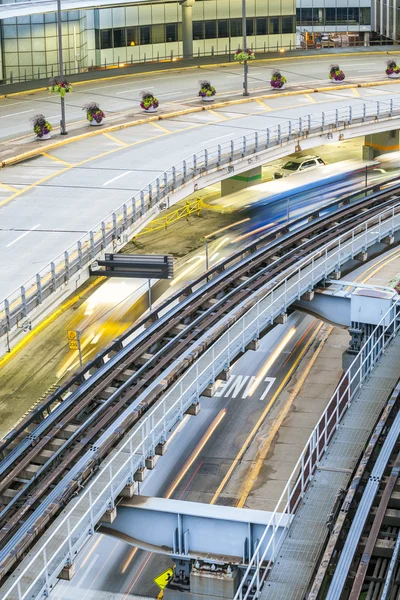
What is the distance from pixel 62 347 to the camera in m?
49.1

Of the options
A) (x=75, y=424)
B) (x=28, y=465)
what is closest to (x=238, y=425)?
(x=75, y=424)

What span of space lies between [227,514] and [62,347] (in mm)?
21470

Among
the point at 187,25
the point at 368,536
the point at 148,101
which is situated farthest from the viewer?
the point at 187,25

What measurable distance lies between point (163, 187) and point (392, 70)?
104 ft

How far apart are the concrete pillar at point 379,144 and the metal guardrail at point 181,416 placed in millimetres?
25938

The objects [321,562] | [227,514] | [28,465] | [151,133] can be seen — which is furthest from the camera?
[151,133]

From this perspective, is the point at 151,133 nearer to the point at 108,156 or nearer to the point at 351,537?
the point at 108,156

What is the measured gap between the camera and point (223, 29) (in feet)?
295

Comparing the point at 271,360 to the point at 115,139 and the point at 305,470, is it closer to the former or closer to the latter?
the point at 305,470

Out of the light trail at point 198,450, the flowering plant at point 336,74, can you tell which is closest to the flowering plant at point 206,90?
the flowering plant at point 336,74

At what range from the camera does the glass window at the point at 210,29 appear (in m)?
89.2

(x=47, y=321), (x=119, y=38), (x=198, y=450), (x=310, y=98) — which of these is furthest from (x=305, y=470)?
(x=119, y=38)

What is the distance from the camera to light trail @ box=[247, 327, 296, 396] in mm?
46000

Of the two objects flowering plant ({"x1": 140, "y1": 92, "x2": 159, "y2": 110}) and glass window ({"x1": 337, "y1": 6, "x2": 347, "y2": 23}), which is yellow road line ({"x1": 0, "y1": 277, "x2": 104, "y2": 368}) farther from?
glass window ({"x1": 337, "y1": 6, "x2": 347, "y2": 23})
